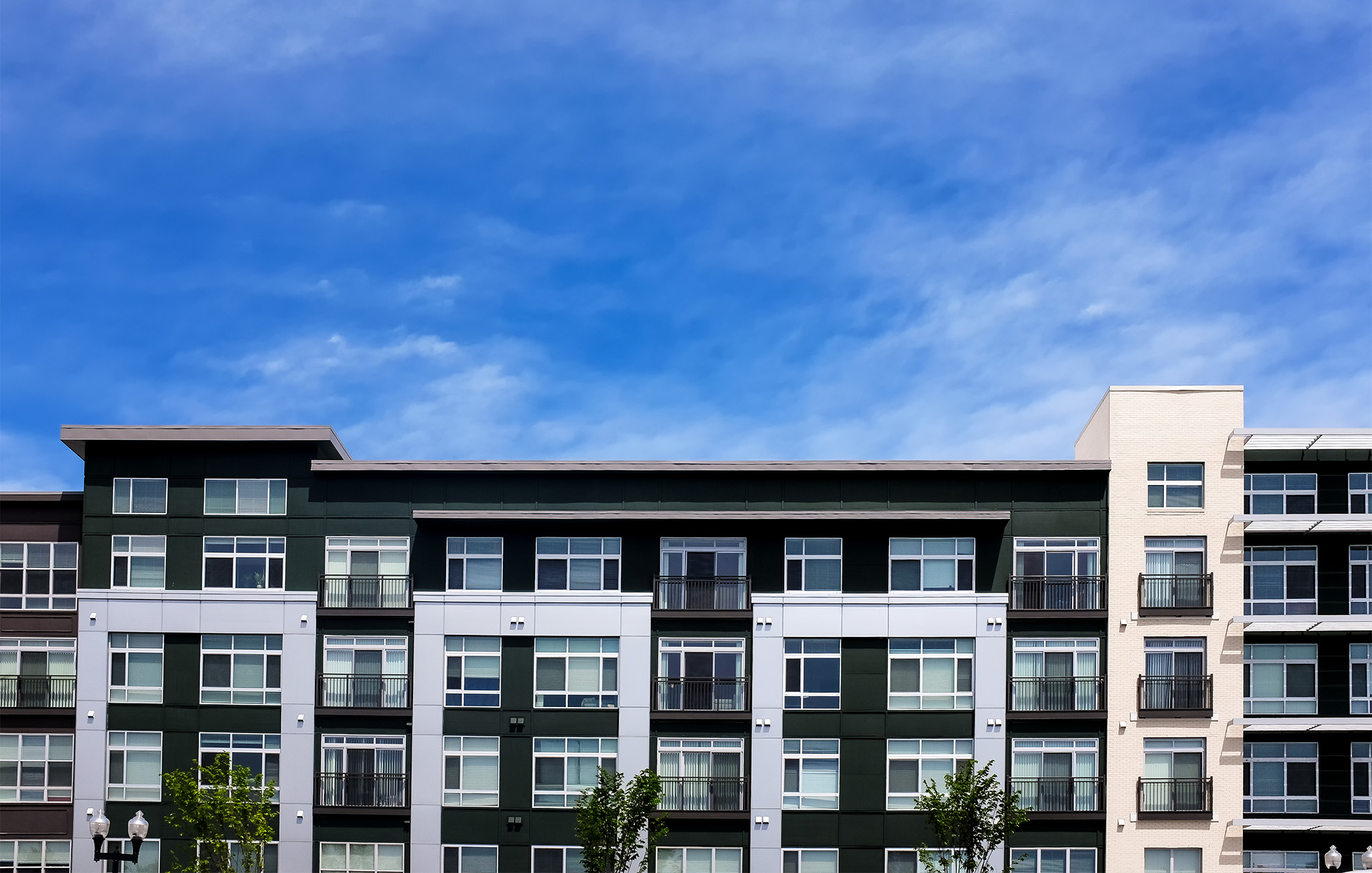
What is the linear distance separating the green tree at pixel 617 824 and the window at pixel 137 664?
1292cm

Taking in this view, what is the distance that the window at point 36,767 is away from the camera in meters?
36.9

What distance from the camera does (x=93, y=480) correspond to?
37625mm

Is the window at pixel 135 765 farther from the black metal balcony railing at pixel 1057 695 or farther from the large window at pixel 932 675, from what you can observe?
the black metal balcony railing at pixel 1057 695

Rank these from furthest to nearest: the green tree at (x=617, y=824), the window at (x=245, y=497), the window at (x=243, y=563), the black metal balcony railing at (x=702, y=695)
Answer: the window at (x=245, y=497)
the window at (x=243, y=563)
the black metal balcony railing at (x=702, y=695)
the green tree at (x=617, y=824)

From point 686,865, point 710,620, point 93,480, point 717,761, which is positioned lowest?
point 686,865

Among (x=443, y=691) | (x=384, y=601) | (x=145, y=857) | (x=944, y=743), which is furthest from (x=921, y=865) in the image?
(x=145, y=857)

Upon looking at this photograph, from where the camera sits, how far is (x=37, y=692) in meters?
37.1

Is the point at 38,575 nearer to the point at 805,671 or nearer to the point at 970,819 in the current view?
the point at 805,671

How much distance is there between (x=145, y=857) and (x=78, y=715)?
14.7ft

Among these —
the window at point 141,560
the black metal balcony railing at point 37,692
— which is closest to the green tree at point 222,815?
the black metal balcony railing at point 37,692

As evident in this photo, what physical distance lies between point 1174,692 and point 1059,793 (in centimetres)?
434

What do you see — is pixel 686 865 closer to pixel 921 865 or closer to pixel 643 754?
pixel 643 754

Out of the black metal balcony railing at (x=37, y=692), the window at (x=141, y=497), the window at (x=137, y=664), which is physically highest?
the window at (x=141, y=497)

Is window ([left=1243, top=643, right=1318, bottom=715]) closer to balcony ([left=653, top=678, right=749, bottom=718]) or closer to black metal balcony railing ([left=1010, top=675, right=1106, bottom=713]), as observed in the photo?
black metal balcony railing ([left=1010, top=675, right=1106, bottom=713])
